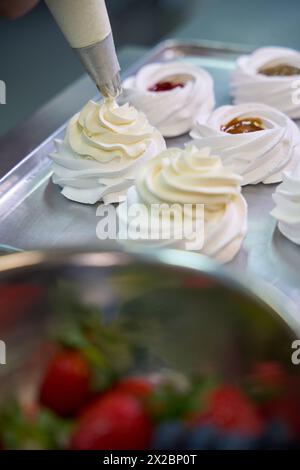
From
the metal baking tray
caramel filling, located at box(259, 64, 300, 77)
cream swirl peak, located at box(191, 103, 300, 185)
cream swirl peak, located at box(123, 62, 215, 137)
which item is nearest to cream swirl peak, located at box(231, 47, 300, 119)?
caramel filling, located at box(259, 64, 300, 77)

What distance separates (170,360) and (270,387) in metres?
0.17

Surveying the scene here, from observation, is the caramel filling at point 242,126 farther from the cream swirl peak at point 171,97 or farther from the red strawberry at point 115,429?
the red strawberry at point 115,429

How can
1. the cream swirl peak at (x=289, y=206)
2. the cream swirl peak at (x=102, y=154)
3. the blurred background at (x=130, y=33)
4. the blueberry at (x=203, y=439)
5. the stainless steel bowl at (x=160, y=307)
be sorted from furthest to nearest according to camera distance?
the blurred background at (x=130, y=33), the cream swirl peak at (x=102, y=154), the cream swirl peak at (x=289, y=206), the stainless steel bowl at (x=160, y=307), the blueberry at (x=203, y=439)

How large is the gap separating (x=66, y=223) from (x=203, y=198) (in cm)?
47

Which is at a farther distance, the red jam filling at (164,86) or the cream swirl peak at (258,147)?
the red jam filling at (164,86)

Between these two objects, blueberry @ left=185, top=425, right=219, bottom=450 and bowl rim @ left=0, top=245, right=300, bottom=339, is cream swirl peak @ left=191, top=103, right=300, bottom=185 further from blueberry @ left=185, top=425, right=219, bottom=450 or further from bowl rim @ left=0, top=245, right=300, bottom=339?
blueberry @ left=185, top=425, right=219, bottom=450

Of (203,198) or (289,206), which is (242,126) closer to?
(289,206)

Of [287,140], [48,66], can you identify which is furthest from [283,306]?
[48,66]

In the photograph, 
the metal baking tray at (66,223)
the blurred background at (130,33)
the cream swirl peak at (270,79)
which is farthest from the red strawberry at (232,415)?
the blurred background at (130,33)

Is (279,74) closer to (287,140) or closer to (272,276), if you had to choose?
(287,140)

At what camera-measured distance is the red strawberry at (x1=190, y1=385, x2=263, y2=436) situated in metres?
0.83

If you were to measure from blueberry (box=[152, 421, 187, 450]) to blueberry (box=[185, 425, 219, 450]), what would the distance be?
0.03 ft

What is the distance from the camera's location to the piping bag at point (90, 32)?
1.69 meters

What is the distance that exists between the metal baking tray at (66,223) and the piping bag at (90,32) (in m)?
0.44
